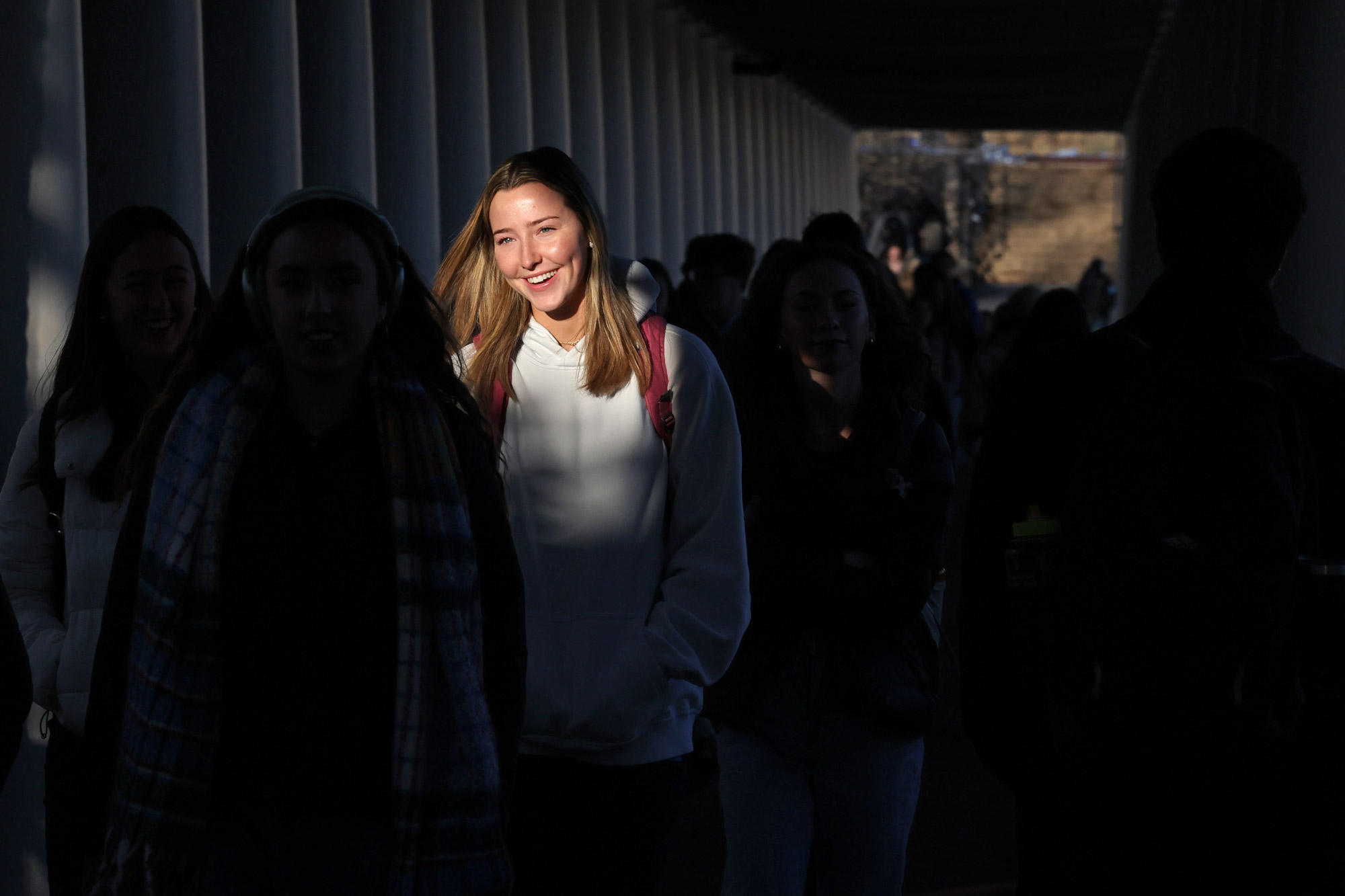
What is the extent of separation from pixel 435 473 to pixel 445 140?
8.07 metres

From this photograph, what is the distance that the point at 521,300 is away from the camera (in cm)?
352

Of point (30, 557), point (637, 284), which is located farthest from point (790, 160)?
point (30, 557)

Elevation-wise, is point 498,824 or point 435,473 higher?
point 435,473

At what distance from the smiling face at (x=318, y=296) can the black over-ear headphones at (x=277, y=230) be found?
34 mm

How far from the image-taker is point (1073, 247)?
63906 mm

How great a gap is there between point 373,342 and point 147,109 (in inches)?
150

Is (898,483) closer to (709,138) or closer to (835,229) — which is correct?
(835,229)

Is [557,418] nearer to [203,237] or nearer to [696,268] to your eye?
[203,237]

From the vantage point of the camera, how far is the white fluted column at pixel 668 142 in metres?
17.0

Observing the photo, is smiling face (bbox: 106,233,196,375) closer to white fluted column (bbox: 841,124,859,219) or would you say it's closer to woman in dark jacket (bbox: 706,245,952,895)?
woman in dark jacket (bbox: 706,245,952,895)

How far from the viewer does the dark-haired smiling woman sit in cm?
354

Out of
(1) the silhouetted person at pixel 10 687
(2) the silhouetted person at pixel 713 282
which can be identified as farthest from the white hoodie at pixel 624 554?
(2) the silhouetted person at pixel 713 282

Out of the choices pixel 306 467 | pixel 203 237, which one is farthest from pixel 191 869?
pixel 203 237

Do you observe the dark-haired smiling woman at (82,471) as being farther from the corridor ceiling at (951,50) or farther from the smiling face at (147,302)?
the corridor ceiling at (951,50)
